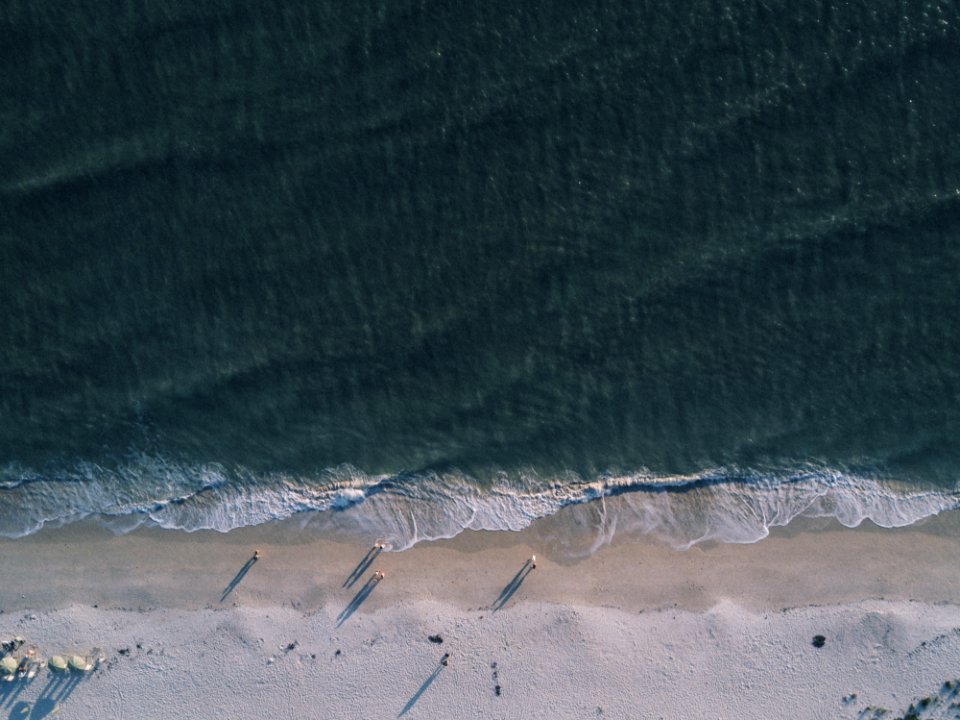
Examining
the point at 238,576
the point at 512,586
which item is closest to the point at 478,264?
the point at 512,586

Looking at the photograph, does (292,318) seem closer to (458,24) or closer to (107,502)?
(107,502)

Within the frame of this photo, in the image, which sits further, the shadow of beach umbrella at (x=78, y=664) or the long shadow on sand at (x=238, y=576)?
the long shadow on sand at (x=238, y=576)

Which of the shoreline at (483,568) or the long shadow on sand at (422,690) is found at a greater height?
the shoreline at (483,568)

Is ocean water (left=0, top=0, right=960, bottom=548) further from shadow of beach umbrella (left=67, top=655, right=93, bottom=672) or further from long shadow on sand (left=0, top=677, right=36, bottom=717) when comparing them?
long shadow on sand (left=0, top=677, right=36, bottom=717)

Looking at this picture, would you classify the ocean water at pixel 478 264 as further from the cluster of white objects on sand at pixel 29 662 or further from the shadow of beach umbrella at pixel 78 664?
the shadow of beach umbrella at pixel 78 664

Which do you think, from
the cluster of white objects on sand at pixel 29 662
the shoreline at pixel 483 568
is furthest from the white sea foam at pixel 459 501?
the cluster of white objects on sand at pixel 29 662

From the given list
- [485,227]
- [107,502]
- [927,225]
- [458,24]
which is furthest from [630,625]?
[458,24]

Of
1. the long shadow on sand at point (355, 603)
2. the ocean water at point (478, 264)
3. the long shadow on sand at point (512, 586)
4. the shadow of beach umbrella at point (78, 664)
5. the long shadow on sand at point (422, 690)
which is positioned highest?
the ocean water at point (478, 264)
